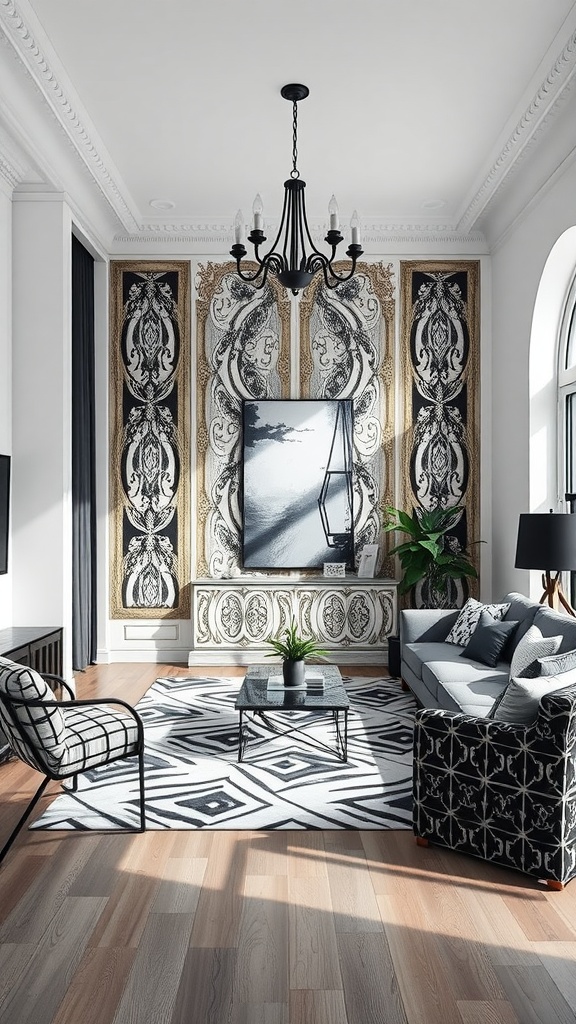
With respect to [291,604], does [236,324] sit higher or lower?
higher

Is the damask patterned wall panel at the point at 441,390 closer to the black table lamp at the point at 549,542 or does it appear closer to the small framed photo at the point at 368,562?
the small framed photo at the point at 368,562

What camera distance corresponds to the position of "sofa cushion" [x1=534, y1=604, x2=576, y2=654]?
375 cm

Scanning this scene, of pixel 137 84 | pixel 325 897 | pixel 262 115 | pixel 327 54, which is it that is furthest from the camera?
pixel 262 115

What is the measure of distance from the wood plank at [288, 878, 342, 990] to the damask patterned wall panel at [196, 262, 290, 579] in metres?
4.12

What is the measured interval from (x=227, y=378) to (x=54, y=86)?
2.89m

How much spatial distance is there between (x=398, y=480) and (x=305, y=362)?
125 cm

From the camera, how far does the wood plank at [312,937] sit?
2.23 metres

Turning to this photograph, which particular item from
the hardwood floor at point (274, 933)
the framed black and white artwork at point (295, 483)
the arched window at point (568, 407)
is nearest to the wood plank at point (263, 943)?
the hardwood floor at point (274, 933)

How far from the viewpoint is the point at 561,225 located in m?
4.85

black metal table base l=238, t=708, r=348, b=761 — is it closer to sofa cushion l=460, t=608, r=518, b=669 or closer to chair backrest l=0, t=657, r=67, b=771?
sofa cushion l=460, t=608, r=518, b=669

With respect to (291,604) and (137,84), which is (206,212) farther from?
(291,604)

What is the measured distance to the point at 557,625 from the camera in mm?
4031

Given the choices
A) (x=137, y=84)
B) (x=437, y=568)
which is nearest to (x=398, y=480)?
(x=437, y=568)

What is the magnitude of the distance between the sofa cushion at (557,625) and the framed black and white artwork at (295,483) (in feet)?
8.11
